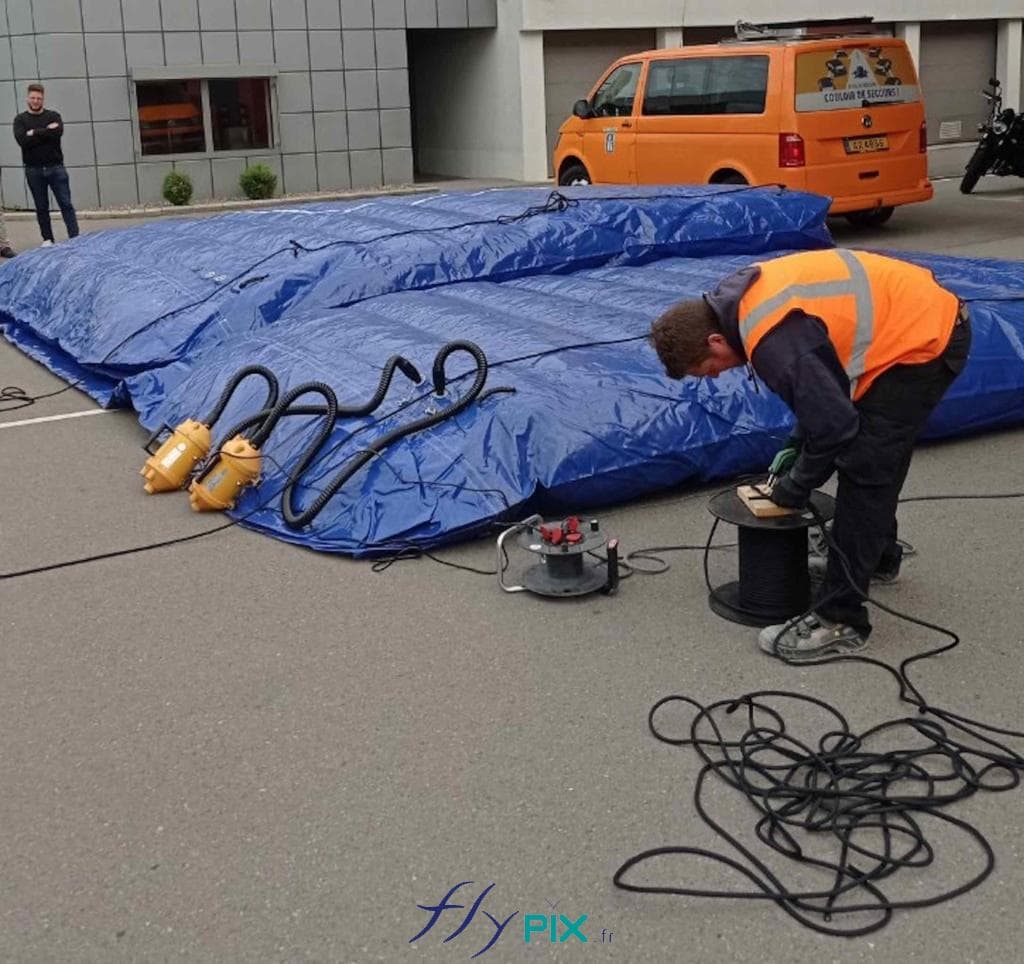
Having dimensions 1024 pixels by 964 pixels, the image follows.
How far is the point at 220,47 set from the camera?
23.0 metres

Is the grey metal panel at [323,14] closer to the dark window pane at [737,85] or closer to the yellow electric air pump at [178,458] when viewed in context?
the dark window pane at [737,85]

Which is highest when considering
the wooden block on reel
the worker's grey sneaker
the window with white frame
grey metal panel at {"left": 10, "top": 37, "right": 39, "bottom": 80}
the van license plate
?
grey metal panel at {"left": 10, "top": 37, "right": 39, "bottom": 80}

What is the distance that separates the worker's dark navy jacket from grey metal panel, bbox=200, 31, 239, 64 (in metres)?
20.4

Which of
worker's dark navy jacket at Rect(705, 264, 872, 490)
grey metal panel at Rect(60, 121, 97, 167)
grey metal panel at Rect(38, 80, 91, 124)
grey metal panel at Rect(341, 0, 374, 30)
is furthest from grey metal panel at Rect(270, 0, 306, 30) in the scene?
worker's dark navy jacket at Rect(705, 264, 872, 490)

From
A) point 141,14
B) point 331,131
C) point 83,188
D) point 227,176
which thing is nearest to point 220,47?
point 141,14

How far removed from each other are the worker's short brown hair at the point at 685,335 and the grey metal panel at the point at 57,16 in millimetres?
19815

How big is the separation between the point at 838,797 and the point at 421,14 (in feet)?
74.2

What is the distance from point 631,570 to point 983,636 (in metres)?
1.47

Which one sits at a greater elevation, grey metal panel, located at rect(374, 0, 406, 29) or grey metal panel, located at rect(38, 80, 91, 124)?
grey metal panel, located at rect(374, 0, 406, 29)

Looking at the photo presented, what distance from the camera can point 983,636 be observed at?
5.00 m

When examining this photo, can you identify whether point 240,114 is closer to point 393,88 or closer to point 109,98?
point 109,98

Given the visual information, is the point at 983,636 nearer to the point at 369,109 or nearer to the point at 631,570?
the point at 631,570

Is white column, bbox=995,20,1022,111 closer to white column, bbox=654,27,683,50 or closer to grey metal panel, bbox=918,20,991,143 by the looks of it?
grey metal panel, bbox=918,20,991,143

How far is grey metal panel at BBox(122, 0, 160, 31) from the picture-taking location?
22219 millimetres
